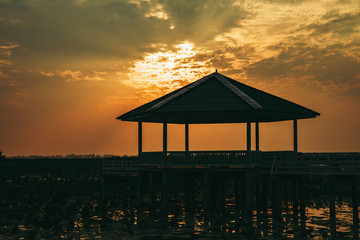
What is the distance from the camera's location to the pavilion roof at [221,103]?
26391mm

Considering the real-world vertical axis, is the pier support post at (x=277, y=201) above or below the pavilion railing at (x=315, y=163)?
below

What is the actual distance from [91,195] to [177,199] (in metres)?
8.52

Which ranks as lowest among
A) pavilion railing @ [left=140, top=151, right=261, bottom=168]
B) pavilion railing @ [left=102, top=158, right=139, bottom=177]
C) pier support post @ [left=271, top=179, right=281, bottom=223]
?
pier support post @ [left=271, top=179, right=281, bottom=223]

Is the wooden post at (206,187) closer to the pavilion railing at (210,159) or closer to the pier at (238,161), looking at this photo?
the pier at (238,161)

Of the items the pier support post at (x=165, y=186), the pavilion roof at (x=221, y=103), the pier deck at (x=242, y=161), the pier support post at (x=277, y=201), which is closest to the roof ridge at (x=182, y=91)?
the pavilion roof at (x=221, y=103)

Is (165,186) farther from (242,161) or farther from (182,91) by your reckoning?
(182,91)

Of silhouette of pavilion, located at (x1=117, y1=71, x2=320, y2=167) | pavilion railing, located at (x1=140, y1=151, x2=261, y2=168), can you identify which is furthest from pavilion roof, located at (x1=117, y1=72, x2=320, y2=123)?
pavilion railing, located at (x1=140, y1=151, x2=261, y2=168)

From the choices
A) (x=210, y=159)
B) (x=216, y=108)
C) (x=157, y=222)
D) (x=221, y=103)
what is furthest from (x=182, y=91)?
(x=157, y=222)

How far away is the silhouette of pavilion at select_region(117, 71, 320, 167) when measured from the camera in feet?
86.6

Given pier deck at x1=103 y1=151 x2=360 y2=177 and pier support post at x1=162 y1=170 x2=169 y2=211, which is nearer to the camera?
pier deck at x1=103 y1=151 x2=360 y2=177

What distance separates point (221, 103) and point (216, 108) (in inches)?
31.8

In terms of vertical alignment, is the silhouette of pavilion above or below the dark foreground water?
above

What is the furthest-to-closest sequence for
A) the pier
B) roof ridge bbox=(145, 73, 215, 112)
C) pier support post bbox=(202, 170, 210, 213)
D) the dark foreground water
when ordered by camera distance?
1. roof ridge bbox=(145, 73, 215, 112)
2. pier support post bbox=(202, 170, 210, 213)
3. the pier
4. the dark foreground water

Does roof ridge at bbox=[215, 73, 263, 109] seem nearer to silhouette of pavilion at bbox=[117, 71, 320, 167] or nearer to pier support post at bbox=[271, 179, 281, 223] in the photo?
silhouette of pavilion at bbox=[117, 71, 320, 167]
